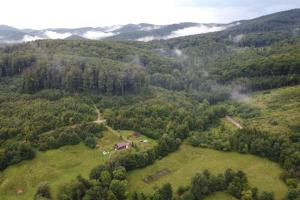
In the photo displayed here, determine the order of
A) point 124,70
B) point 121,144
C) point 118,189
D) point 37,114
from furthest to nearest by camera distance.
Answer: point 124,70, point 37,114, point 121,144, point 118,189

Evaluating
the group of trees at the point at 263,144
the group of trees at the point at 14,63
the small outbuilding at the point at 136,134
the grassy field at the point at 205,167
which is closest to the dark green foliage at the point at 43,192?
the grassy field at the point at 205,167

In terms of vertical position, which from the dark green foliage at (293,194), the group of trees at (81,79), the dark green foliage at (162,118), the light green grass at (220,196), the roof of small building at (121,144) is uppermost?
the group of trees at (81,79)

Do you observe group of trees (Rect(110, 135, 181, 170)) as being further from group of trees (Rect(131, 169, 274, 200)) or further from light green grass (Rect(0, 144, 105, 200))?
group of trees (Rect(131, 169, 274, 200))

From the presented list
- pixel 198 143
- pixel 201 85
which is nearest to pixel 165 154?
pixel 198 143

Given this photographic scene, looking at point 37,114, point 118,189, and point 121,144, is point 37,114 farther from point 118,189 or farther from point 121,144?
point 118,189

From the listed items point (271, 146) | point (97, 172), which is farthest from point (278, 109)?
point (97, 172)

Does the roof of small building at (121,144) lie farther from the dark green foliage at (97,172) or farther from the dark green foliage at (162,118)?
the dark green foliage at (97,172)

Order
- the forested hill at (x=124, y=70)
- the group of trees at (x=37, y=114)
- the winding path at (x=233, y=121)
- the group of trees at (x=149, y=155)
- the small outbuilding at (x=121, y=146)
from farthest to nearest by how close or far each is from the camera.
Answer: the forested hill at (x=124, y=70) → the winding path at (x=233, y=121) → the group of trees at (x=37, y=114) → the small outbuilding at (x=121, y=146) → the group of trees at (x=149, y=155)
